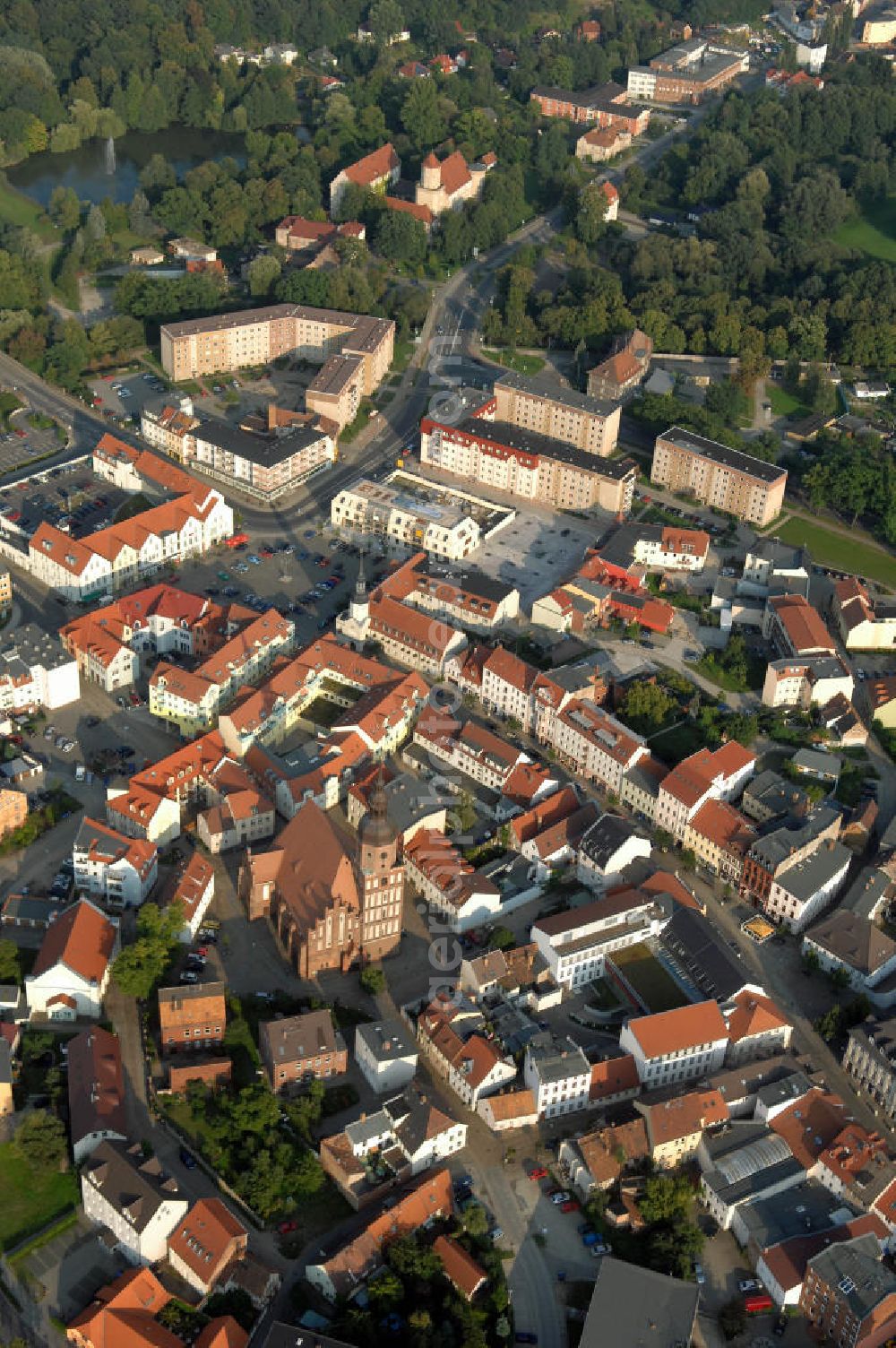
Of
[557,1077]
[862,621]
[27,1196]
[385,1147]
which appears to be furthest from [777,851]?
[27,1196]

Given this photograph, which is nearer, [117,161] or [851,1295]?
[851,1295]

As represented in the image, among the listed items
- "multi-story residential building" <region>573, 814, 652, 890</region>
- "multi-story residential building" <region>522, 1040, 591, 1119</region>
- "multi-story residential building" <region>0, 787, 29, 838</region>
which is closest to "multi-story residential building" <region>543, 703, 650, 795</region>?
"multi-story residential building" <region>573, 814, 652, 890</region>

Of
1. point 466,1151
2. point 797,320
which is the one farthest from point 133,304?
point 466,1151

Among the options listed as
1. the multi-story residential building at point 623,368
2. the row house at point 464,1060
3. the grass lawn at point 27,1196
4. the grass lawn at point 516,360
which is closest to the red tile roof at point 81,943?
the grass lawn at point 27,1196

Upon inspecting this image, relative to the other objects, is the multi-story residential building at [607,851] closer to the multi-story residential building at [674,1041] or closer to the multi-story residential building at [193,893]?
the multi-story residential building at [674,1041]

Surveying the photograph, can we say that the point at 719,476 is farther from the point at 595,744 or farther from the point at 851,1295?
the point at 851,1295
